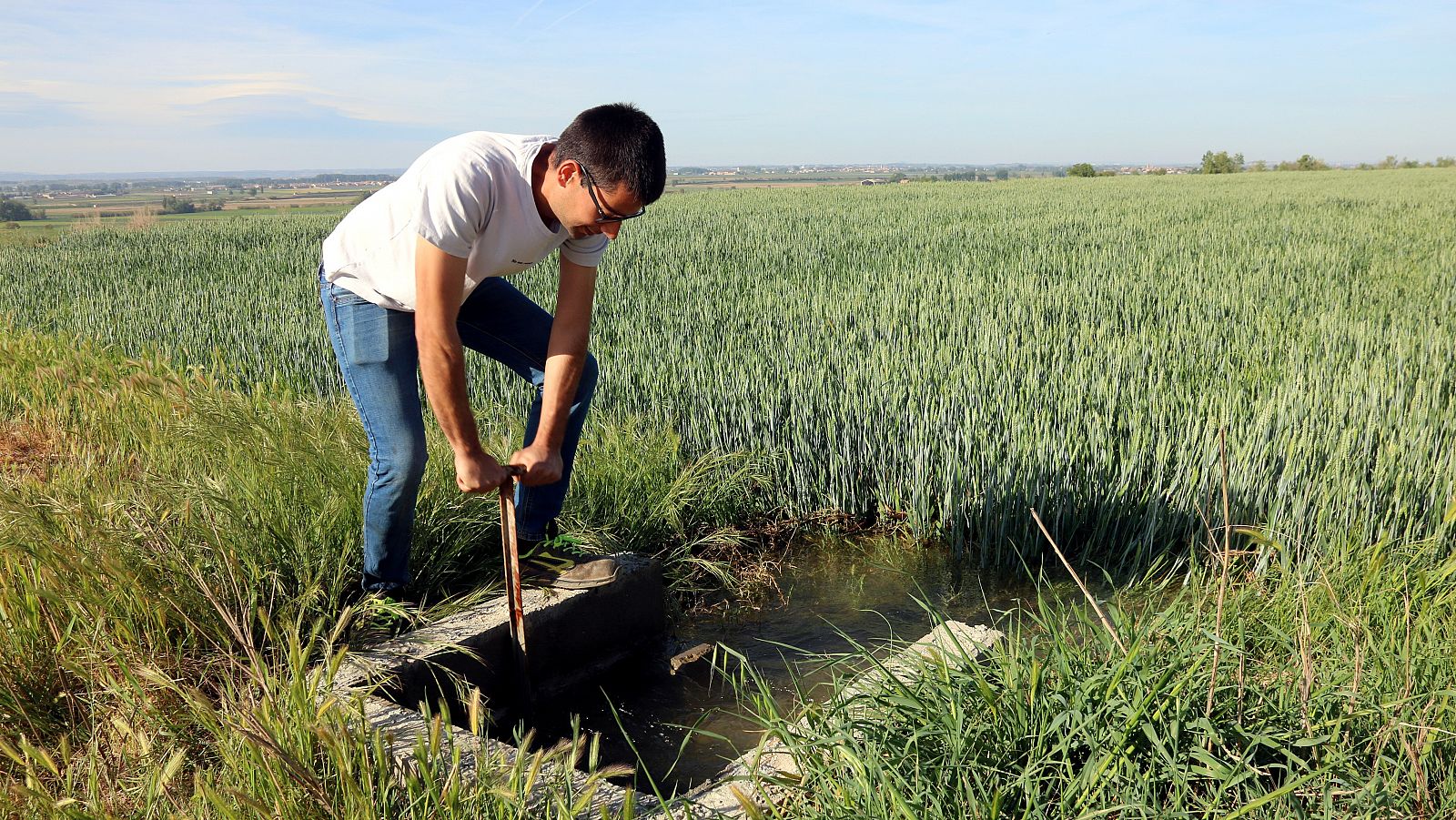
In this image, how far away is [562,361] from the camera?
2619 millimetres

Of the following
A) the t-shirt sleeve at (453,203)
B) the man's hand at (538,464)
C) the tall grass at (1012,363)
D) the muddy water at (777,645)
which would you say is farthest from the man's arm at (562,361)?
the tall grass at (1012,363)

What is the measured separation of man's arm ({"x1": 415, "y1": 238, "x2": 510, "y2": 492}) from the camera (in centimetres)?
217

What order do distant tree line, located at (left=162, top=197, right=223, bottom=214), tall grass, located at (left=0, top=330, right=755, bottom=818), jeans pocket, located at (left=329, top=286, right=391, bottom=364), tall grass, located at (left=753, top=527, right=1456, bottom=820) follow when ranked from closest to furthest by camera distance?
tall grass, located at (left=753, top=527, right=1456, bottom=820) < tall grass, located at (left=0, top=330, right=755, bottom=818) < jeans pocket, located at (left=329, top=286, right=391, bottom=364) < distant tree line, located at (left=162, top=197, right=223, bottom=214)

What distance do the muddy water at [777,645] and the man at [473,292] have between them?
392 millimetres

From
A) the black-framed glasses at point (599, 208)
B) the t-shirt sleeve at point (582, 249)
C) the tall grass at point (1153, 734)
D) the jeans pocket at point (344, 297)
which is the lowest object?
the tall grass at point (1153, 734)

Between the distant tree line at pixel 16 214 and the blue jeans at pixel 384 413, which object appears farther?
the distant tree line at pixel 16 214

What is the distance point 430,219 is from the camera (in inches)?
83.5

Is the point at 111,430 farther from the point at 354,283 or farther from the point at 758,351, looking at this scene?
the point at 758,351

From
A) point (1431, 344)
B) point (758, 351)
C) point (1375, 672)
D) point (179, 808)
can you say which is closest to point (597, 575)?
point (179, 808)

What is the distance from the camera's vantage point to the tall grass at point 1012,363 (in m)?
3.58

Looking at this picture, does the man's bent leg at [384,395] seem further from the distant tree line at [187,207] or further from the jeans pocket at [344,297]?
the distant tree line at [187,207]

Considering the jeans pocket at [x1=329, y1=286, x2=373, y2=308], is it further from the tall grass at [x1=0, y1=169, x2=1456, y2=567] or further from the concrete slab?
the tall grass at [x1=0, y1=169, x2=1456, y2=567]

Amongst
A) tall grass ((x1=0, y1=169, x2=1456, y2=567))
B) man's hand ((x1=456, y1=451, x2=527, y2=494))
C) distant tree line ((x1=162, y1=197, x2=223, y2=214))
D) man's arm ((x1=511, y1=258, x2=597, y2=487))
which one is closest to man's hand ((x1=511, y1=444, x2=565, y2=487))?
man's arm ((x1=511, y1=258, x2=597, y2=487))

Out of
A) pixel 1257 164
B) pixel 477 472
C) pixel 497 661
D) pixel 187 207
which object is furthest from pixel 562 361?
pixel 1257 164
